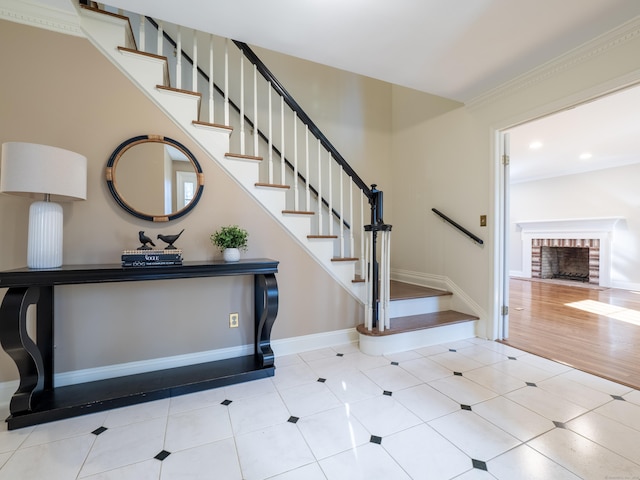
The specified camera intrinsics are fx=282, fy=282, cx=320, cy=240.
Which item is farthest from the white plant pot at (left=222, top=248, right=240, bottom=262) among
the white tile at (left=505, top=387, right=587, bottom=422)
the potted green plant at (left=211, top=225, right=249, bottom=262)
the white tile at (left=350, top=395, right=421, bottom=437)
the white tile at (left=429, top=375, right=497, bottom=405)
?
the white tile at (left=505, top=387, right=587, bottom=422)

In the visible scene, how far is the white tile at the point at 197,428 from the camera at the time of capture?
149cm

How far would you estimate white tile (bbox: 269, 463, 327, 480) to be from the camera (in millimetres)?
1268

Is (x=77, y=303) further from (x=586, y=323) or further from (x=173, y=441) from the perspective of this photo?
(x=586, y=323)

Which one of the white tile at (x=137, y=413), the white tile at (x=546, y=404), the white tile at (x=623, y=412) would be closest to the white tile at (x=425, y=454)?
the white tile at (x=546, y=404)

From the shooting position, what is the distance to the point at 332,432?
5.13ft

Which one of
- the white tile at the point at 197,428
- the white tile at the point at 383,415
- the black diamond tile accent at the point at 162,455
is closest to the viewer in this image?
the black diamond tile accent at the point at 162,455

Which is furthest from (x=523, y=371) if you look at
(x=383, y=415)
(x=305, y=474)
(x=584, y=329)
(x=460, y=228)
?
(x=305, y=474)

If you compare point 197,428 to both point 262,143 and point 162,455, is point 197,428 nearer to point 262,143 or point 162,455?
point 162,455

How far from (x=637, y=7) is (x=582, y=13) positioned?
0.30m

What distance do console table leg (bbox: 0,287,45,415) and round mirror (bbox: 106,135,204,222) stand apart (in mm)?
768

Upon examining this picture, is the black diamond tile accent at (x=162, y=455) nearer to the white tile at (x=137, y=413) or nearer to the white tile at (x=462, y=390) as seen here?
the white tile at (x=137, y=413)

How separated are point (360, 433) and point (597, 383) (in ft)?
6.25

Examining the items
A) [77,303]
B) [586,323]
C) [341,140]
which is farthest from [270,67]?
[586,323]

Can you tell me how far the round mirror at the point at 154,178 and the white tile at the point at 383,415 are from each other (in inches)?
74.1
